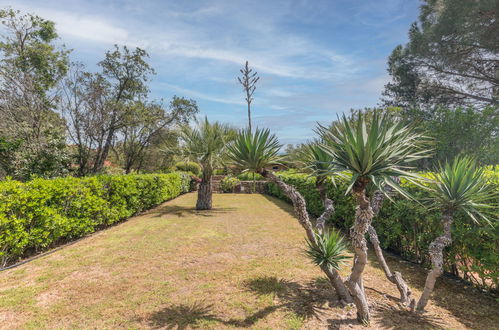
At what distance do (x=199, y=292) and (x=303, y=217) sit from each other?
2.11 meters

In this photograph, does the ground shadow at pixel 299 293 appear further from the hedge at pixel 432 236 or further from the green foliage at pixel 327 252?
the hedge at pixel 432 236

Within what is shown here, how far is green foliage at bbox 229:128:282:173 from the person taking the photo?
3.03 m

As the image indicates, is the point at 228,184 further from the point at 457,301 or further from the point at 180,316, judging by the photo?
the point at 457,301

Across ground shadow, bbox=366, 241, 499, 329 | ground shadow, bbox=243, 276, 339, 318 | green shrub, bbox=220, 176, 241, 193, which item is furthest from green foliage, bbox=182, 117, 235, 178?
green shrub, bbox=220, 176, 241, 193

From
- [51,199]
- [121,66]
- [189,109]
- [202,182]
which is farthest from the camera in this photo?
[189,109]

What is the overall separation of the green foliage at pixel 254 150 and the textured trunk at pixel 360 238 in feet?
3.80

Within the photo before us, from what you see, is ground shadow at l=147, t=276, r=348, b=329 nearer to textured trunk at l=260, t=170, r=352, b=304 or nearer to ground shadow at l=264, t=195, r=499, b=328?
textured trunk at l=260, t=170, r=352, b=304

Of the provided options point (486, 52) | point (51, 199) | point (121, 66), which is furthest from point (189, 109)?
point (486, 52)

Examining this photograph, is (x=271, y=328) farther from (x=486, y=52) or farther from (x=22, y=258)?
(x=486, y=52)

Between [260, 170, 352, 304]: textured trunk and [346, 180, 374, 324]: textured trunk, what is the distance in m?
0.35

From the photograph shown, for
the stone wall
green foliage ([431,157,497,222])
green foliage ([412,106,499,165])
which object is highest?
green foliage ([412,106,499,165])

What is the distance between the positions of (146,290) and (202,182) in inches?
307

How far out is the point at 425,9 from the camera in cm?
1600

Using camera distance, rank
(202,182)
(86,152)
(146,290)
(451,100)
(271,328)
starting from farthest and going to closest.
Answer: (451,100), (86,152), (202,182), (146,290), (271,328)
